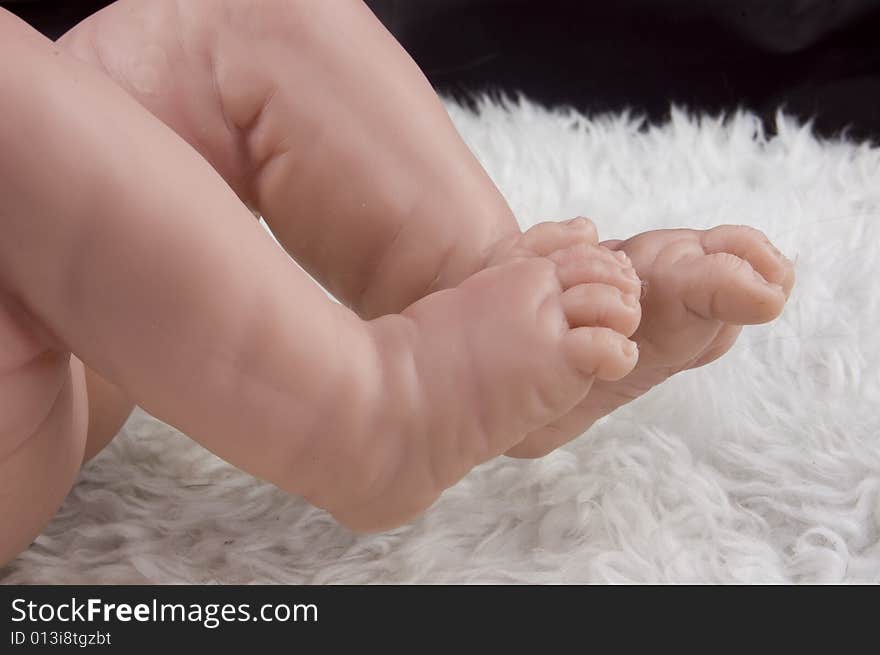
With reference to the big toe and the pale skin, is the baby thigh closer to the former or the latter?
the pale skin

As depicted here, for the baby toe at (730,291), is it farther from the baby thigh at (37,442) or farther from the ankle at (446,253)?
the baby thigh at (37,442)

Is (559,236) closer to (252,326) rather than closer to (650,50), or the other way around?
(252,326)

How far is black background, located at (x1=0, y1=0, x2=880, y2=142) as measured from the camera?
1329 millimetres

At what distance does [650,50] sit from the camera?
140 centimetres

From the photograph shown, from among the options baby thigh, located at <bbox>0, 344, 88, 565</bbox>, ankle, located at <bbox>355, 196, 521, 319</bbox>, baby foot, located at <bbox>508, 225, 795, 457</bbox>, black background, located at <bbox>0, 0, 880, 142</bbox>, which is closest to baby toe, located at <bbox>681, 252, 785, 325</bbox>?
baby foot, located at <bbox>508, 225, 795, 457</bbox>

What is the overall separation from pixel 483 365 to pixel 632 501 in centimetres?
18

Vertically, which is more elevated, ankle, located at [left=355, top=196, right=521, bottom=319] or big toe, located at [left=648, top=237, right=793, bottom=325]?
ankle, located at [left=355, top=196, right=521, bottom=319]

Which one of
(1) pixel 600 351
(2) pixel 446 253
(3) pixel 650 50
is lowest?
(1) pixel 600 351

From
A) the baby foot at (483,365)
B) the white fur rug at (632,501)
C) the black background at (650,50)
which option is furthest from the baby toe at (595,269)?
the black background at (650,50)

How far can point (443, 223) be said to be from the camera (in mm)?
704

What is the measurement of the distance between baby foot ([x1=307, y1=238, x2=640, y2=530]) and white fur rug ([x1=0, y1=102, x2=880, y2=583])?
90mm

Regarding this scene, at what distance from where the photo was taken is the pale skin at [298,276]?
0.56m

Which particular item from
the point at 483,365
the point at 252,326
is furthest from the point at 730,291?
the point at 252,326

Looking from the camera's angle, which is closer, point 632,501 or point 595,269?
point 595,269
